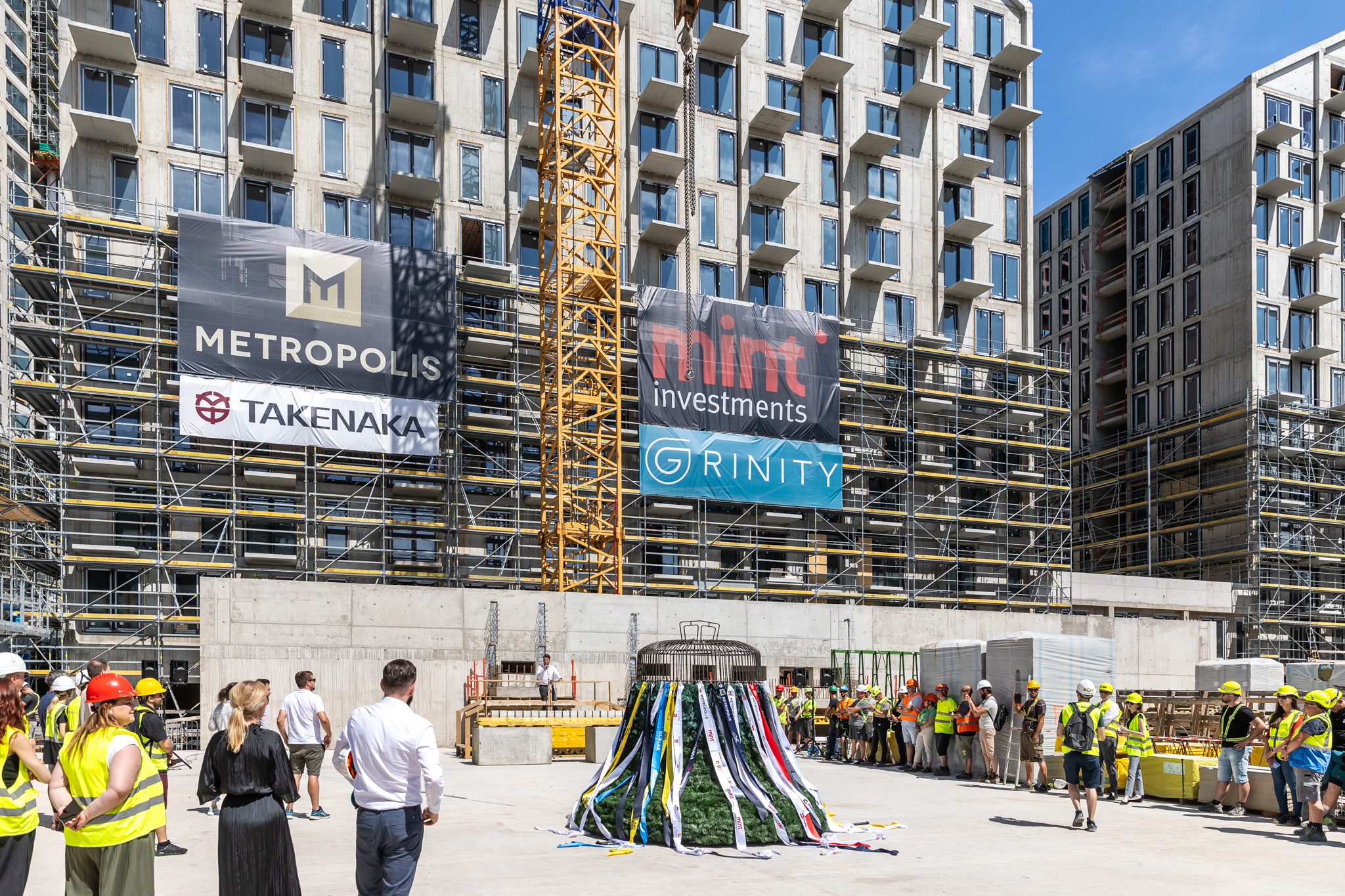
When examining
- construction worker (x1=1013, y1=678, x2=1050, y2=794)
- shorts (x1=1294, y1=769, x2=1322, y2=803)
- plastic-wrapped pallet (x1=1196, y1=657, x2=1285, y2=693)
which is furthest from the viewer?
plastic-wrapped pallet (x1=1196, y1=657, x2=1285, y2=693)

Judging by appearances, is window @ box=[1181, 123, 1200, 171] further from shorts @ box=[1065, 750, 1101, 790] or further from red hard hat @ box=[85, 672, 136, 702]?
red hard hat @ box=[85, 672, 136, 702]

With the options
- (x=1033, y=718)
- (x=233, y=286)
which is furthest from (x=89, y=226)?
(x=1033, y=718)

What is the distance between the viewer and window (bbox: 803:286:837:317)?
1966 inches

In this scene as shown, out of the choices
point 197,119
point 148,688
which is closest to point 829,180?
point 197,119

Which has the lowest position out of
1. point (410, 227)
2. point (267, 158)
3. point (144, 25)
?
point (410, 227)

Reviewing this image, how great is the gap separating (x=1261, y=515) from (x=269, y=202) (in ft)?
144

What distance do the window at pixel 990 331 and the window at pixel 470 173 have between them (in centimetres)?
2324

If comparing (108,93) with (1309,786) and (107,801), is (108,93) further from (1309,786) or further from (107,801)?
(1309,786)

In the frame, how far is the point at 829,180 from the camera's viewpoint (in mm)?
51000

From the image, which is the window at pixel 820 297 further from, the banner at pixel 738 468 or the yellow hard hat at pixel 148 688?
the yellow hard hat at pixel 148 688

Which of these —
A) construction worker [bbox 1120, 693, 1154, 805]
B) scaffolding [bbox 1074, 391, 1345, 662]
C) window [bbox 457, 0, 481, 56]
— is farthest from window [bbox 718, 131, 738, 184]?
construction worker [bbox 1120, 693, 1154, 805]

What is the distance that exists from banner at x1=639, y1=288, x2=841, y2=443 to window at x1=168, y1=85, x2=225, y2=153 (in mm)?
15455

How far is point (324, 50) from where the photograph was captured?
42594 mm

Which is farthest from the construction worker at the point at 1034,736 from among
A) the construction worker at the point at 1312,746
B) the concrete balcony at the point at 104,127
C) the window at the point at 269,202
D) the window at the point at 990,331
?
the window at the point at 990,331
